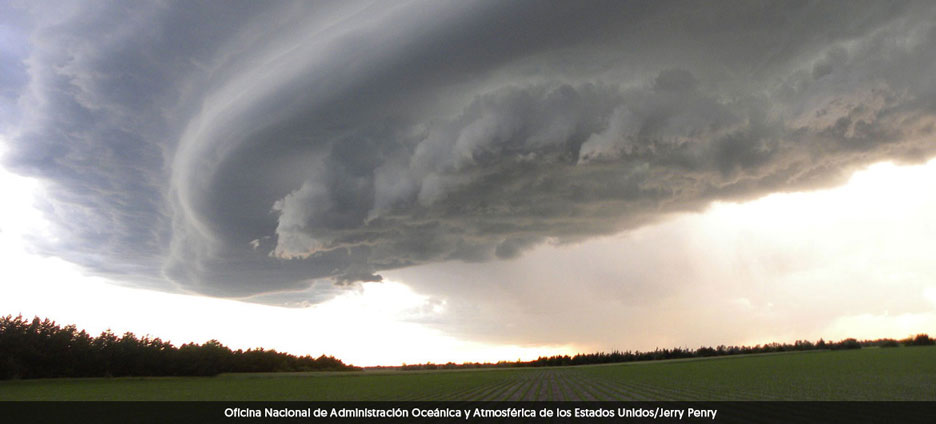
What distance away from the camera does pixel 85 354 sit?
381 ft

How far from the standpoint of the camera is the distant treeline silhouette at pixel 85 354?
101 m

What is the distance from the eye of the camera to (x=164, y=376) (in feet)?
449
